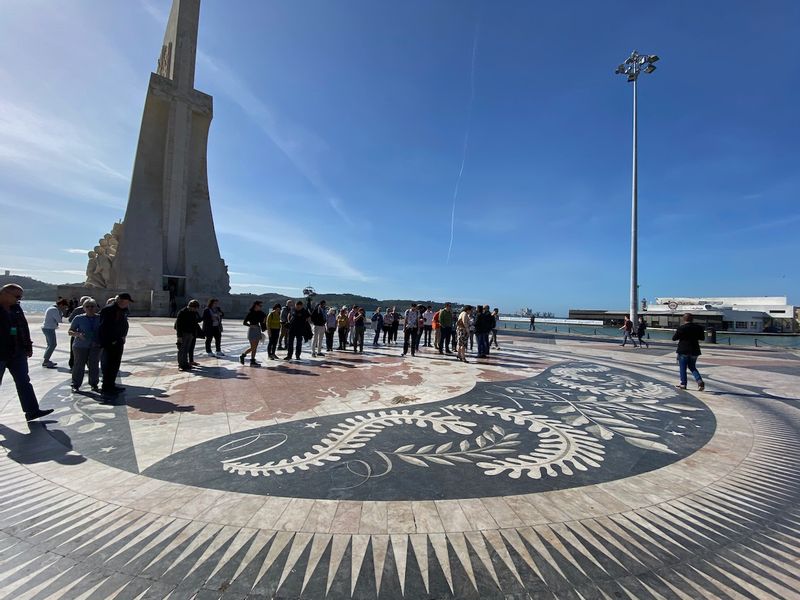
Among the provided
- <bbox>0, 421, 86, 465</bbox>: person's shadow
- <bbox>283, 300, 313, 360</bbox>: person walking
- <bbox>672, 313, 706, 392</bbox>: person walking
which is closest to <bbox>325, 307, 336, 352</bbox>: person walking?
<bbox>283, 300, 313, 360</bbox>: person walking

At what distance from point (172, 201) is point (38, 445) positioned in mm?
40426


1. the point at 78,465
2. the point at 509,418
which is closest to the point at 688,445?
the point at 509,418

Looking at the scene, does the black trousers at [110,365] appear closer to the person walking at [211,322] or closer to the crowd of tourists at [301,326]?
the crowd of tourists at [301,326]

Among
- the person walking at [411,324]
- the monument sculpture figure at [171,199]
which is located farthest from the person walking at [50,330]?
the monument sculpture figure at [171,199]

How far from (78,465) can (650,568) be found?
5224 mm

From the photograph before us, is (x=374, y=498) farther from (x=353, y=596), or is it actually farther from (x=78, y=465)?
(x=78, y=465)

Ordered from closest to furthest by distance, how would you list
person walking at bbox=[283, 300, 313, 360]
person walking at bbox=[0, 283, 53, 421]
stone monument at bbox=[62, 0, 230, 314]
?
person walking at bbox=[0, 283, 53, 421], person walking at bbox=[283, 300, 313, 360], stone monument at bbox=[62, 0, 230, 314]

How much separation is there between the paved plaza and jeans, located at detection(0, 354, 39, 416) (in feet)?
0.89

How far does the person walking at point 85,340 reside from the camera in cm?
645

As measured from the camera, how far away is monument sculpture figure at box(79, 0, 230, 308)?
3434cm

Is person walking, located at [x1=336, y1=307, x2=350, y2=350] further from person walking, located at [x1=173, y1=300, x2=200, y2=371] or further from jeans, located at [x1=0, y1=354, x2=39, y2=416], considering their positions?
jeans, located at [x1=0, y1=354, x2=39, y2=416]

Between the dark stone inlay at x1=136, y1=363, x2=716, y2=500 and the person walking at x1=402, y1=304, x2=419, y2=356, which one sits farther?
the person walking at x1=402, y1=304, x2=419, y2=356

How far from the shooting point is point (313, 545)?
242 centimetres

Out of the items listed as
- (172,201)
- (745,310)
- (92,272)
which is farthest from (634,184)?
(745,310)
